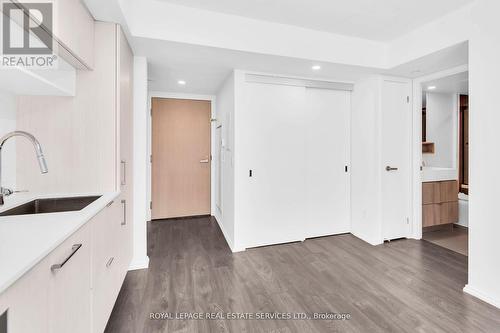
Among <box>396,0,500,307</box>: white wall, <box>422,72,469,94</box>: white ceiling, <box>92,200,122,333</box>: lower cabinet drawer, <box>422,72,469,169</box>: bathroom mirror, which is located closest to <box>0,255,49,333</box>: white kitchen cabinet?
<box>92,200,122,333</box>: lower cabinet drawer

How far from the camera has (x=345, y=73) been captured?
10.3ft

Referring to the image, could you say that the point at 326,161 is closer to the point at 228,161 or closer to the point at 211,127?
the point at 228,161

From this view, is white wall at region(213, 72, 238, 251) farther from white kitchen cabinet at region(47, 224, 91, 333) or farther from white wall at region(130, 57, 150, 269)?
white kitchen cabinet at region(47, 224, 91, 333)

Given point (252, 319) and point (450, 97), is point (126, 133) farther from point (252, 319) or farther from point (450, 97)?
point (450, 97)

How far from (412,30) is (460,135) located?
296 centimetres

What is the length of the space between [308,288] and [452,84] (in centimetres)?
360

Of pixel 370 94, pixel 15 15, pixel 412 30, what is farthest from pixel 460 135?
pixel 15 15

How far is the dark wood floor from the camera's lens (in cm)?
173

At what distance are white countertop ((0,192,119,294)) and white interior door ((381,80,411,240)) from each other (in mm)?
3267

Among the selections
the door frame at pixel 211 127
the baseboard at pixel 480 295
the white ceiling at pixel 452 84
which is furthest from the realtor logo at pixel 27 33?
the white ceiling at pixel 452 84

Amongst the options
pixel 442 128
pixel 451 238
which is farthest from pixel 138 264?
pixel 442 128

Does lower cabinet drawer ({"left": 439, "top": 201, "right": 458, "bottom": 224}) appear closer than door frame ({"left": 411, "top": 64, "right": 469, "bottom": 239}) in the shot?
No

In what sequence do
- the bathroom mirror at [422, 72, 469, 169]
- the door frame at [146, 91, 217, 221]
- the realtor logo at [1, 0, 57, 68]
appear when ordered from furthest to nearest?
1. the bathroom mirror at [422, 72, 469, 169]
2. the door frame at [146, 91, 217, 221]
3. the realtor logo at [1, 0, 57, 68]

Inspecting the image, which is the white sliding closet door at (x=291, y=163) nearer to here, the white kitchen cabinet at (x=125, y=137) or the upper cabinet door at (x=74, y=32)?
the white kitchen cabinet at (x=125, y=137)
